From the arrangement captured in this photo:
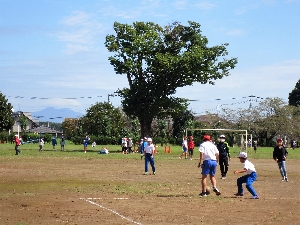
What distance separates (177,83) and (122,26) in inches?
321

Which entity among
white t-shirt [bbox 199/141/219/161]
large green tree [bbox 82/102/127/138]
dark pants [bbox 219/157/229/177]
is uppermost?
large green tree [bbox 82/102/127/138]

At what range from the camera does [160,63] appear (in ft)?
213

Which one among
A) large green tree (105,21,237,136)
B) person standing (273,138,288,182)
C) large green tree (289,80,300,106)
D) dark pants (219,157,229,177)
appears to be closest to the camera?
person standing (273,138,288,182)

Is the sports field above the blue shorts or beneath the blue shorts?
beneath

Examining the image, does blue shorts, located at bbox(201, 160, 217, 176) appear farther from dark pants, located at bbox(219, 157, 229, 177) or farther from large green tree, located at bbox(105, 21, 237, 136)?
large green tree, located at bbox(105, 21, 237, 136)

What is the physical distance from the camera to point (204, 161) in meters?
19.4

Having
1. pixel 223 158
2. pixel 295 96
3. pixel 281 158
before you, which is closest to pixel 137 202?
pixel 281 158

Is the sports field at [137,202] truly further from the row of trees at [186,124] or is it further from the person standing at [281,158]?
the row of trees at [186,124]

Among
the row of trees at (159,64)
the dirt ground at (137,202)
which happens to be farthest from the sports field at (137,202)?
the row of trees at (159,64)

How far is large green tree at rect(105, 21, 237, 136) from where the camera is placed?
65.8 metres

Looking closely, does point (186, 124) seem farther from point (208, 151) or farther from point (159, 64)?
point (208, 151)

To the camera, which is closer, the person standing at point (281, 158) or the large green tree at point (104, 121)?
the person standing at point (281, 158)

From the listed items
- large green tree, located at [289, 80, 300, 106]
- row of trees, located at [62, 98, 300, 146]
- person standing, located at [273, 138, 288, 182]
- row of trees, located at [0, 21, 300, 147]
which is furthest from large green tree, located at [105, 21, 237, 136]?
large green tree, located at [289, 80, 300, 106]

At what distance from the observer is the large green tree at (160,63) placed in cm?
6575
